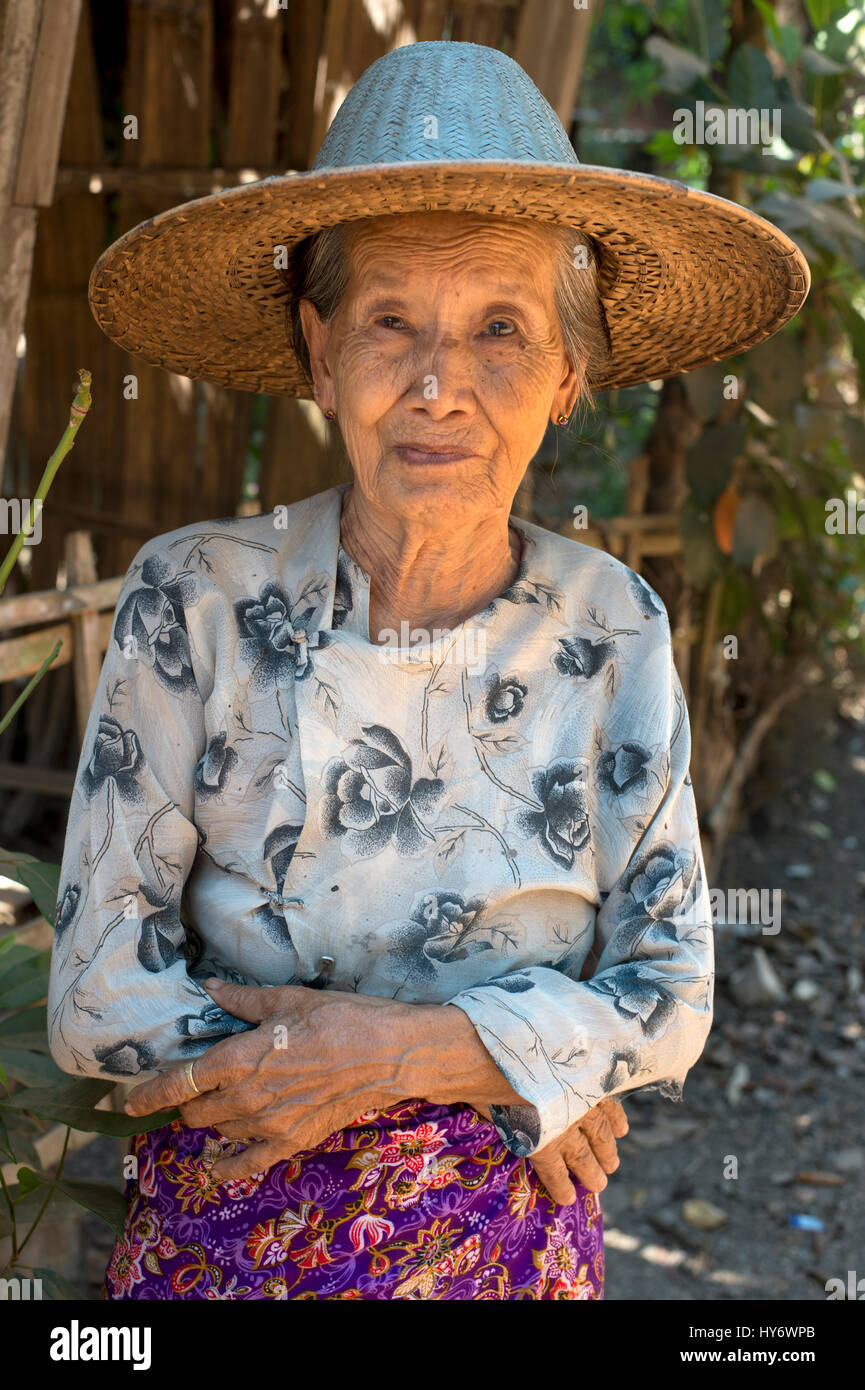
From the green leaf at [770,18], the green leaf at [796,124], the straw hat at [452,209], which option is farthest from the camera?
the green leaf at [770,18]

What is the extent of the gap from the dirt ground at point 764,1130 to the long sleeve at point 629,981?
4.56ft

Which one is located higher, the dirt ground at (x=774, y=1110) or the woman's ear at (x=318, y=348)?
the woman's ear at (x=318, y=348)

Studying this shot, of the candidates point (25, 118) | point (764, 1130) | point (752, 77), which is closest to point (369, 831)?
point (25, 118)

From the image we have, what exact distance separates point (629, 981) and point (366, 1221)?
1.38 ft

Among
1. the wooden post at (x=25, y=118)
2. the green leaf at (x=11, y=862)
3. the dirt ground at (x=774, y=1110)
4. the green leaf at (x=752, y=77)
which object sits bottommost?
the dirt ground at (x=774, y=1110)

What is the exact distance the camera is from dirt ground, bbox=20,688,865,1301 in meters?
2.91

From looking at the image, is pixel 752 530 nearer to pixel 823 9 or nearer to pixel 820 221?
pixel 820 221

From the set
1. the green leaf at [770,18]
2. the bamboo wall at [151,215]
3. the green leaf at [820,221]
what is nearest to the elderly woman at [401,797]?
the green leaf at [820,221]

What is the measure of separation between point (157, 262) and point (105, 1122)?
3.52ft

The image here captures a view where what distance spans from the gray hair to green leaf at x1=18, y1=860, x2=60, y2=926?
30.2 inches

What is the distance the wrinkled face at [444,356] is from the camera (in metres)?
1.49

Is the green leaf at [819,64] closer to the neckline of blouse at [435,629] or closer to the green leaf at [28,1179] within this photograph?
the neckline of blouse at [435,629]

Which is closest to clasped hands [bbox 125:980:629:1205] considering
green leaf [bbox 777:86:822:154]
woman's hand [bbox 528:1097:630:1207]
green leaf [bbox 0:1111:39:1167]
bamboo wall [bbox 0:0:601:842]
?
woman's hand [bbox 528:1097:630:1207]
